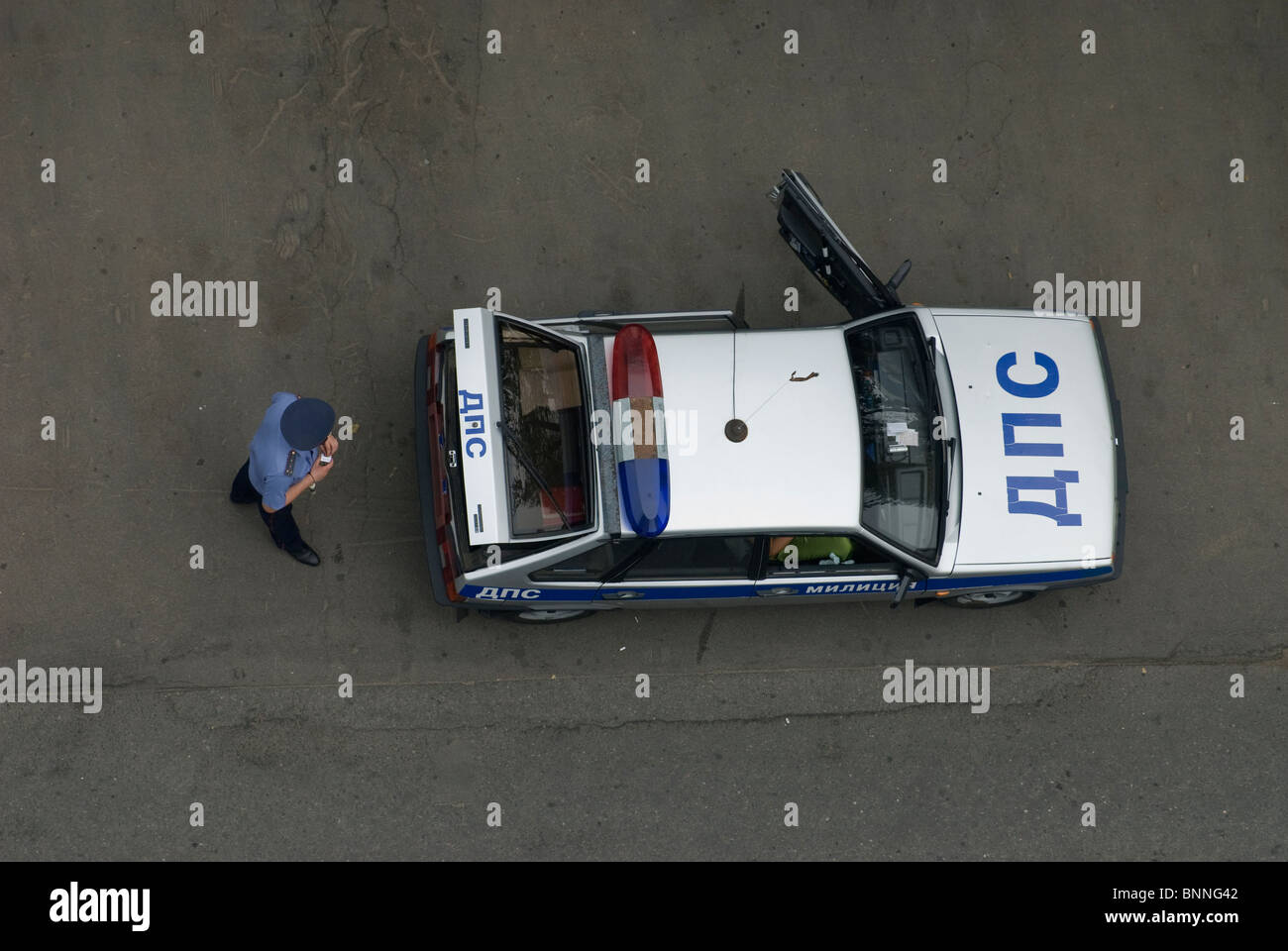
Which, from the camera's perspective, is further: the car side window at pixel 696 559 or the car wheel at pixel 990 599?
the car wheel at pixel 990 599

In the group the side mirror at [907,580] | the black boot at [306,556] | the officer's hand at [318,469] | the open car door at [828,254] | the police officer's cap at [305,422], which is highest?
the open car door at [828,254]

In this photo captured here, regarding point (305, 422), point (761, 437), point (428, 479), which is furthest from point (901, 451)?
point (305, 422)

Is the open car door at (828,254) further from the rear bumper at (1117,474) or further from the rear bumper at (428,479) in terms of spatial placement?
the rear bumper at (428,479)

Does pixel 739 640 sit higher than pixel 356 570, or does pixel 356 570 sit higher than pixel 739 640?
pixel 356 570

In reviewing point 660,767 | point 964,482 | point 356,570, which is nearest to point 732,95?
point 964,482

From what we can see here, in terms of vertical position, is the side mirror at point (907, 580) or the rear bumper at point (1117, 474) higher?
the rear bumper at point (1117, 474)

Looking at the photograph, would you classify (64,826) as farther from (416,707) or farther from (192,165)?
(192,165)

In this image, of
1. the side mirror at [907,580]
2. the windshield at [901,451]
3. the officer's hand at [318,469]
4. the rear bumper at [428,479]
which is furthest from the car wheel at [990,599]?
the officer's hand at [318,469]
